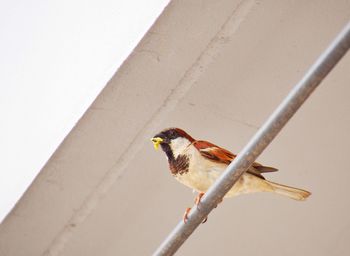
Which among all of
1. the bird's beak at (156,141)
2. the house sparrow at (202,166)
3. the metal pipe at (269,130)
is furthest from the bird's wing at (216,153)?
the metal pipe at (269,130)

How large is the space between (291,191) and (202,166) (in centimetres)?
29

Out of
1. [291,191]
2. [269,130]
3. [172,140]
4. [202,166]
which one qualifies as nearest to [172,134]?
[172,140]

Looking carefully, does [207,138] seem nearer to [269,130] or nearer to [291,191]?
[291,191]

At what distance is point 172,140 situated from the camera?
215cm

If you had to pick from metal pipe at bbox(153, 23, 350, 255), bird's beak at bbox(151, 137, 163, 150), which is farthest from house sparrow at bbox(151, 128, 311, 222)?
metal pipe at bbox(153, 23, 350, 255)

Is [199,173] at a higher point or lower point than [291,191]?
lower

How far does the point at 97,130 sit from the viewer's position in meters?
2.20

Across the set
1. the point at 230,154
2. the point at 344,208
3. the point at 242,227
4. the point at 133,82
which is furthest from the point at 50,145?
the point at 344,208

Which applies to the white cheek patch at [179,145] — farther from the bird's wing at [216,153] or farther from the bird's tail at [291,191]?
the bird's tail at [291,191]

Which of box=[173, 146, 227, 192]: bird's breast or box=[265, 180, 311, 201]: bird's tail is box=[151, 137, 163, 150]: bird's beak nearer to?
box=[173, 146, 227, 192]: bird's breast

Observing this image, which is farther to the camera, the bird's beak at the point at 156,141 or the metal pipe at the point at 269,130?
the bird's beak at the point at 156,141

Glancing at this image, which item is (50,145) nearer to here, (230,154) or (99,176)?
(99,176)

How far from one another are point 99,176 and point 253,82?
0.60 meters

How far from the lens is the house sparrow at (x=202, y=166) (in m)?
2.16
